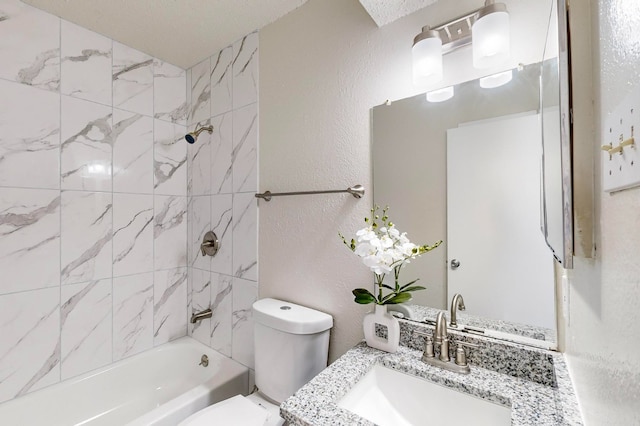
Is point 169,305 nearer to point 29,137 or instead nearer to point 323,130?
point 29,137

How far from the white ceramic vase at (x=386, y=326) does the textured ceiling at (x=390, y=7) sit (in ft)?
3.85

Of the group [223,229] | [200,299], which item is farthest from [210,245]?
[200,299]

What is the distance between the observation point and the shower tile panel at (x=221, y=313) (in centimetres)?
189

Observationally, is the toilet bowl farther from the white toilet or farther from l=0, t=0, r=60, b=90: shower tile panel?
l=0, t=0, r=60, b=90: shower tile panel

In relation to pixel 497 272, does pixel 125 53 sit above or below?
above

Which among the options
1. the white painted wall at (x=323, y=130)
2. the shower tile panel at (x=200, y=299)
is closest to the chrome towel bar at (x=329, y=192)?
the white painted wall at (x=323, y=130)

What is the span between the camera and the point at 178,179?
2164 mm

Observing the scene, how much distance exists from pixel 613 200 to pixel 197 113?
7.49 ft

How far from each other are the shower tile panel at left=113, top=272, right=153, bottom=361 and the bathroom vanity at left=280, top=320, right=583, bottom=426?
1.53 metres

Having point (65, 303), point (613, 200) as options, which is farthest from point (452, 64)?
point (65, 303)

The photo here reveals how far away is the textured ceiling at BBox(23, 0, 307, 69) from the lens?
1525 mm

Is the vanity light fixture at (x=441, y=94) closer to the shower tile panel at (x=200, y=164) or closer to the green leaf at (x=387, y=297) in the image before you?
the green leaf at (x=387, y=297)

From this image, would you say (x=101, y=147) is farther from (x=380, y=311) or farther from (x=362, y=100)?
(x=380, y=311)

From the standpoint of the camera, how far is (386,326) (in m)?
1.13
